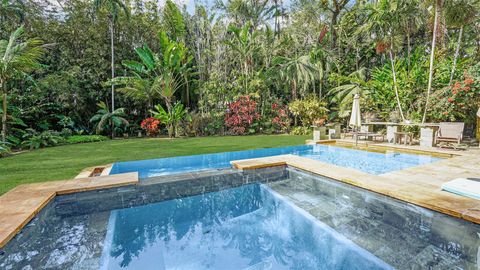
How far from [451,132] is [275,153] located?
595 cm

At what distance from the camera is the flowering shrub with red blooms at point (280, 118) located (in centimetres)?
1547

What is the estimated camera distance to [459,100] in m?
8.73

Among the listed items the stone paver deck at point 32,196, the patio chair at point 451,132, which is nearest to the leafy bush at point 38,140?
the stone paver deck at point 32,196

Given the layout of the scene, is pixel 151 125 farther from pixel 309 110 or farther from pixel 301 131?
pixel 309 110

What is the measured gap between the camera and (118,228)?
11.1 feet

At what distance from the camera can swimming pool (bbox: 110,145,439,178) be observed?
627 centimetres

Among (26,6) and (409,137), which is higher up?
(26,6)

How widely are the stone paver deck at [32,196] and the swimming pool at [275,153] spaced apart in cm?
114

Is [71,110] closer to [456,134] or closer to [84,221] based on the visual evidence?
[84,221]

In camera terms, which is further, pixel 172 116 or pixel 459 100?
pixel 172 116

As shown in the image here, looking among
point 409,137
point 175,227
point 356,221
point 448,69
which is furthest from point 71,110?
point 448,69

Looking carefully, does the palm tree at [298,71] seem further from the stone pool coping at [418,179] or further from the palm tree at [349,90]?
the stone pool coping at [418,179]

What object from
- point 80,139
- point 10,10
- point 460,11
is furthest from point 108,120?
point 460,11

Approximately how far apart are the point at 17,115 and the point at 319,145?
546 inches
